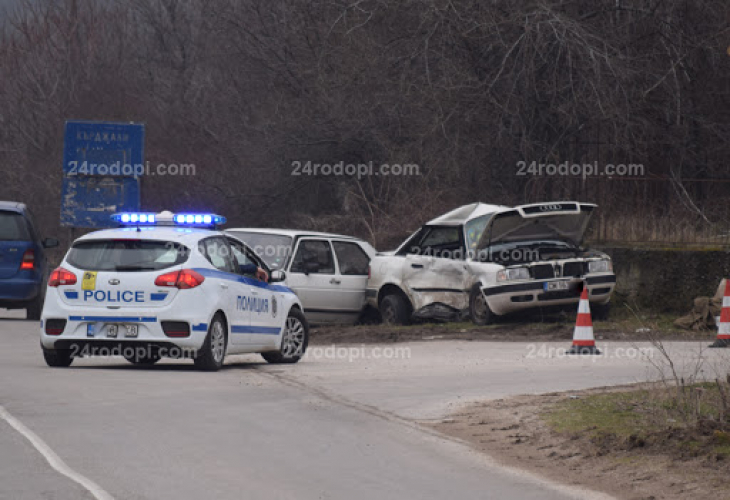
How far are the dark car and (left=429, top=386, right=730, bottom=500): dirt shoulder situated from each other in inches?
572

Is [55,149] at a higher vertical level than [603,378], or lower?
higher

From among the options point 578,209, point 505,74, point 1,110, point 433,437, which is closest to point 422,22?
point 505,74

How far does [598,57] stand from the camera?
28203mm

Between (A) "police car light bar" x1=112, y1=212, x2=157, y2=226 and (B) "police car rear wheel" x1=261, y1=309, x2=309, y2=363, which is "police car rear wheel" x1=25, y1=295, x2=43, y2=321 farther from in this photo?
(A) "police car light bar" x1=112, y1=212, x2=157, y2=226

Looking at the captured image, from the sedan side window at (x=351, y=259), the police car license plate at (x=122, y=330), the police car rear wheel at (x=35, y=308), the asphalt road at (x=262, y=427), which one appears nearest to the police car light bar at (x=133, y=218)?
the police car license plate at (x=122, y=330)

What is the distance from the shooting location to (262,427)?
10664 mm

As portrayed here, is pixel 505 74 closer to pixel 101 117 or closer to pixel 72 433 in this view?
pixel 72 433

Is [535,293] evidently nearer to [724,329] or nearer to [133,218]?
[724,329]

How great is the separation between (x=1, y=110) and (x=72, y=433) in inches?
2113

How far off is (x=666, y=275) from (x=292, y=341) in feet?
27.0

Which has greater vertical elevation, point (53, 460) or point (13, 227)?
point (13, 227)

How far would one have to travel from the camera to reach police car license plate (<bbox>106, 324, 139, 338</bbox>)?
14547 millimetres

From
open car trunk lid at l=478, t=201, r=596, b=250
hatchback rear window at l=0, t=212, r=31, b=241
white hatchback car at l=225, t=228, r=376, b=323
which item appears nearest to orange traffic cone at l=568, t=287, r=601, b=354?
open car trunk lid at l=478, t=201, r=596, b=250

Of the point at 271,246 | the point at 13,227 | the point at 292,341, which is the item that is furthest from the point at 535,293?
the point at 13,227
